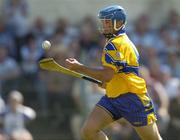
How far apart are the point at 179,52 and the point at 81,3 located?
3383 millimetres

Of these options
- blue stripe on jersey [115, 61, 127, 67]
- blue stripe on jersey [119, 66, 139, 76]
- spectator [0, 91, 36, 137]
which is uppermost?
blue stripe on jersey [115, 61, 127, 67]

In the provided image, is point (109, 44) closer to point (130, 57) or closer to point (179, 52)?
point (130, 57)

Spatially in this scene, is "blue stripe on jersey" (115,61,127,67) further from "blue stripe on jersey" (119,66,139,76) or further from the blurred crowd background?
the blurred crowd background

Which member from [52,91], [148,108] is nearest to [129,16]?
[52,91]

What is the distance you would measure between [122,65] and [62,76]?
5.79 metres

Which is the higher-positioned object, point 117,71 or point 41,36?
point 117,71

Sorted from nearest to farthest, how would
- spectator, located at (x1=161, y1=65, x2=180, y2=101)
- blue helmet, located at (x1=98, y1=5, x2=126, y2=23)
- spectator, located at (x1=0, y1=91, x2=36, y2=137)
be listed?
blue helmet, located at (x1=98, y1=5, x2=126, y2=23) → spectator, located at (x1=0, y1=91, x2=36, y2=137) → spectator, located at (x1=161, y1=65, x2=180, y2=101)

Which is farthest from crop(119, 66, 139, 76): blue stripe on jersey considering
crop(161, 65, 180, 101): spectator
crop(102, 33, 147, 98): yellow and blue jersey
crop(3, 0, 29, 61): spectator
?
crop(3, 0, 29, 61): spectator

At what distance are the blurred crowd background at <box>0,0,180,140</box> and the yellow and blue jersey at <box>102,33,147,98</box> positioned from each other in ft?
10.2

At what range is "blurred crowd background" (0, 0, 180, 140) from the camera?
600 inches

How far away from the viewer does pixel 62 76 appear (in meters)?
16.2

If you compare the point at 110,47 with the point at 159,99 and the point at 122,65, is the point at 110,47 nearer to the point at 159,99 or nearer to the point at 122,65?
the point at 122,65

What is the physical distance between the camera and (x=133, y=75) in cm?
1066

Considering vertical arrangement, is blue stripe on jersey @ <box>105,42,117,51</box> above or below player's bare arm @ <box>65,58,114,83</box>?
above
